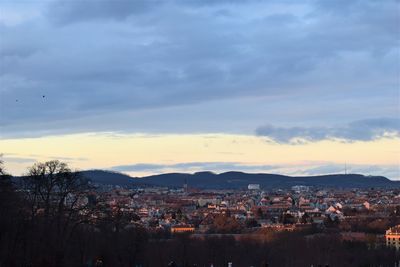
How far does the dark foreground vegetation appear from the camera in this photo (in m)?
41.4

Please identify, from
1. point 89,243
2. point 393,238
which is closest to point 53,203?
point 89,243

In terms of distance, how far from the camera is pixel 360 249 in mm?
81188

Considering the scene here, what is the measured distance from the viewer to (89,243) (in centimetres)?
5434

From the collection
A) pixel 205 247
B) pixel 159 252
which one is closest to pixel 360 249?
pixel 205 247

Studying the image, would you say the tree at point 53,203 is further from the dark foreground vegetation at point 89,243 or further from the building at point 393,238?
the building at point 393,238

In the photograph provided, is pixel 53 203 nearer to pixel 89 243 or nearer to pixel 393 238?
pixel 89 243

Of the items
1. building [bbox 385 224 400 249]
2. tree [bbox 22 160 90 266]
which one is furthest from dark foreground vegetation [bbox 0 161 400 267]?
building [bbox 385 224 400 249]

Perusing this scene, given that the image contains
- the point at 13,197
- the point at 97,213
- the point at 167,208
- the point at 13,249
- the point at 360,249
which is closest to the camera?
the point at 13,249

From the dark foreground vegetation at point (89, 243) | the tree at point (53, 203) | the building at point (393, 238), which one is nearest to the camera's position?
the dark foreground vegetation at point (89, 243)

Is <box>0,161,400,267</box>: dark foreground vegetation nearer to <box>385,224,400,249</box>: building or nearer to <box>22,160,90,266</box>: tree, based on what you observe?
<box>22,160,90,266</box>: tree

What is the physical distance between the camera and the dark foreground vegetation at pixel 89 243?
41438mm

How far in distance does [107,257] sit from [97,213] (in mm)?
2449

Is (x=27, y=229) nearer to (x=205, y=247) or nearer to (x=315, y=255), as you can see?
(x=205, y=247)

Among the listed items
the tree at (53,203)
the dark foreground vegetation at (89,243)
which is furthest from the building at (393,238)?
the tree at (53,203)
